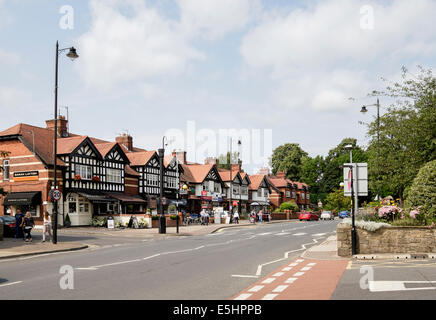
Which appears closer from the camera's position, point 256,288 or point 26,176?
point 256,288

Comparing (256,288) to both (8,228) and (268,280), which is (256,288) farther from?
(8,228)

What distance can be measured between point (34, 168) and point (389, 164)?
91.9 ft

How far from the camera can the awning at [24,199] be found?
37875 mm

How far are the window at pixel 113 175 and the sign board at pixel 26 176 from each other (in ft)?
25.3

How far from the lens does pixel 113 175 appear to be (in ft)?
151

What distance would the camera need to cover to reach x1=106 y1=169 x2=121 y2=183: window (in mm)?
45250

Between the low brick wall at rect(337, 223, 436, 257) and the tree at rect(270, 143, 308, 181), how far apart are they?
94.4 metres

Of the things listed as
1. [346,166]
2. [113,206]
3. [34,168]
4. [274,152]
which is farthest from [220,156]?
[346,166]

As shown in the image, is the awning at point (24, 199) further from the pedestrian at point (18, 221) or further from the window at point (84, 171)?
the pedestrian at point (18, 221)

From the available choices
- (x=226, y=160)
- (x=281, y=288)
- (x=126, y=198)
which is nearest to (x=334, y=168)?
(x=226, y=160)

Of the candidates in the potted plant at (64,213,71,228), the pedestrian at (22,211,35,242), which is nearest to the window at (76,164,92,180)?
the potted plant at (64,213,71,228)

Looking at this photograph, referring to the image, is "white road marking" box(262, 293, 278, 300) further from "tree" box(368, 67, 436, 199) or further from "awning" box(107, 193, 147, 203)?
"awning" box(107, 193, 147, 203)

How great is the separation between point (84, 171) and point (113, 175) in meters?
4.39
